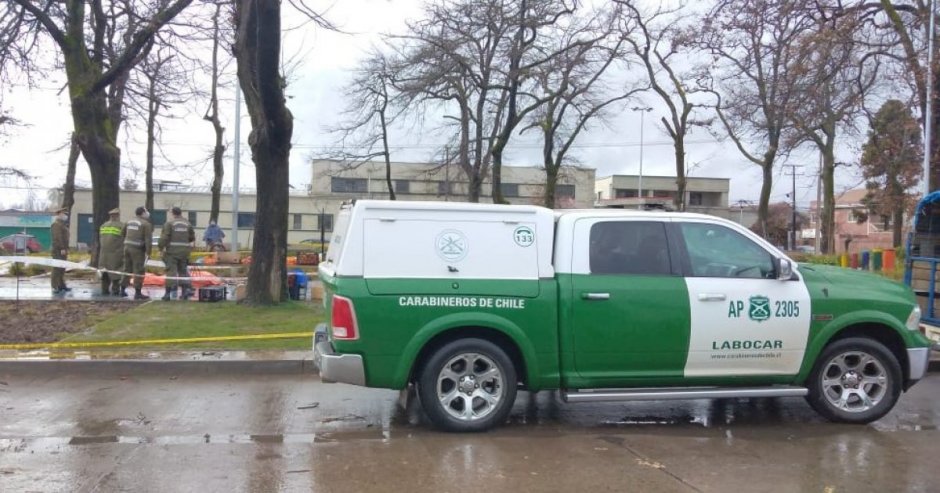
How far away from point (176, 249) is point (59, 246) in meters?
3.47

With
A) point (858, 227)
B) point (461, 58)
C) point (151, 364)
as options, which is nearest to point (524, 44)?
point (461, 58)

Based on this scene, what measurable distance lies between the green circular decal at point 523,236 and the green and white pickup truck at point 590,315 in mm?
12

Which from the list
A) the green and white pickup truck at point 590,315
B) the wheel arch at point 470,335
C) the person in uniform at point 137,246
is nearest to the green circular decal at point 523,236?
the green and white pickup truck at point 590,315

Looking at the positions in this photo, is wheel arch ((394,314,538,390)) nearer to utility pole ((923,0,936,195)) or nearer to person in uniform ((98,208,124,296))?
person in uniform ((98,208,124,296))

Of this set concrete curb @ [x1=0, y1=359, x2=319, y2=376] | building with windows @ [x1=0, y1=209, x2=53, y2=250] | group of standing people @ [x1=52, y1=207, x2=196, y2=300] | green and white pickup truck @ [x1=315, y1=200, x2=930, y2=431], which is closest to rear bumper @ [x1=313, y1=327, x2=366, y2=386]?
green and white pickup truck @ [x1=315, y1=200, x2=930, y2=431]

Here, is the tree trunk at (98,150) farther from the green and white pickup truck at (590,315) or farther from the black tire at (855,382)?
the black tire at (855,382)

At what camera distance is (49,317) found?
1239cm

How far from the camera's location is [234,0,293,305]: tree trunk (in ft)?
43.4

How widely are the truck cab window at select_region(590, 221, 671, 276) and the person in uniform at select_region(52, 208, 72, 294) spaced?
43.2 feet

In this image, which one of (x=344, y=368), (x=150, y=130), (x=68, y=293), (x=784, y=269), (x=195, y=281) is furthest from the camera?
(x=150, y=130)

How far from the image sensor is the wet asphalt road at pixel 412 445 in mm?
5316

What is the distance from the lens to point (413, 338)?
6312 mm

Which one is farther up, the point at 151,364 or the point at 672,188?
the point at 672,188

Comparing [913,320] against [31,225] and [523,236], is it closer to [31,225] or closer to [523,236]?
[523,236]
